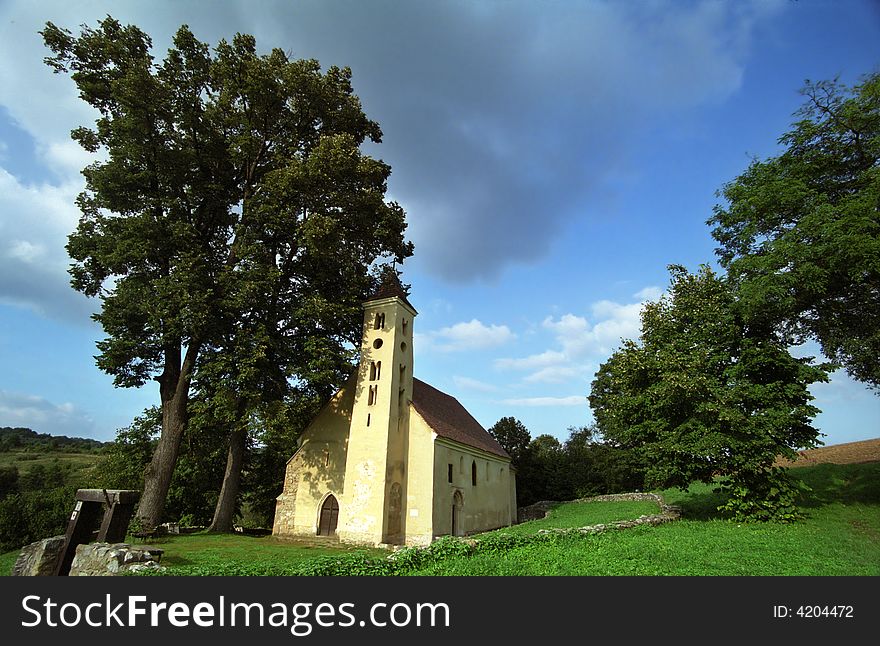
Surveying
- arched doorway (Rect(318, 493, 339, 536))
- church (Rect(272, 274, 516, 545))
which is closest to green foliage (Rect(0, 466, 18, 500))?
church (Rect(272, 274, 516, 545))

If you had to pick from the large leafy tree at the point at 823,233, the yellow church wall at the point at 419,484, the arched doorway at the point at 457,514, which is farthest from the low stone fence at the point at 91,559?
the large leafy tree at the point at 823,233

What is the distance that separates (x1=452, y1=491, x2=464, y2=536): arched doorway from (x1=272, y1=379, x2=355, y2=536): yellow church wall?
21.2ft

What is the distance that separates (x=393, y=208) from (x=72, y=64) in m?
16.5

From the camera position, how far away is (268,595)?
6.75 m

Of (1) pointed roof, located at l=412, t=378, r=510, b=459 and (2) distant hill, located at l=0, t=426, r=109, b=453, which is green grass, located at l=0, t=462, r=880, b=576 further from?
(2) distant hill, located at l=0, t=426, r=109, b=453

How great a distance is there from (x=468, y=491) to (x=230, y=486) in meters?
13.4

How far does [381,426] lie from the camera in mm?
22375

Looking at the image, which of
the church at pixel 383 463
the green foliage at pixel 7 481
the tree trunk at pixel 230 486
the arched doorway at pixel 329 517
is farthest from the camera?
the green foliage at pixel 7 481

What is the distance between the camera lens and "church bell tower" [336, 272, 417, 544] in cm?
2098

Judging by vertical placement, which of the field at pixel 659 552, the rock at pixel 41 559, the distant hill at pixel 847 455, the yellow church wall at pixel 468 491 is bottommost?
the rock at pixel 41 559

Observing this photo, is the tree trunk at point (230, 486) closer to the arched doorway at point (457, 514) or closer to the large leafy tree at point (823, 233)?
the arched doorway at point (457, 514)

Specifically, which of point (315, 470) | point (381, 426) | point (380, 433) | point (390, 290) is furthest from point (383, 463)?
point (390, 290)

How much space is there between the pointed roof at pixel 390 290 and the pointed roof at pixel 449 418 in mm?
6242

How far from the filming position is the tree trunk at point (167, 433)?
62.5 ft
